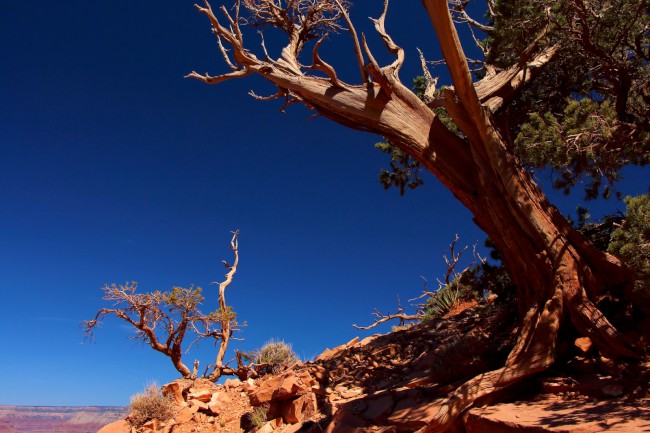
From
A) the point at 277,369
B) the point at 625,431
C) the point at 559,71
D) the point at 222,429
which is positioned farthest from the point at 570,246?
the point at 277,369

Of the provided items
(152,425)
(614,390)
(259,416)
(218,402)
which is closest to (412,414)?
(614,390)

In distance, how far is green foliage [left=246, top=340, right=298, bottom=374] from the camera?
12.8 meters

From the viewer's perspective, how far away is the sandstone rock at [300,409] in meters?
8.07

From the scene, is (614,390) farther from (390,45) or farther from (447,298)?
(447,298)

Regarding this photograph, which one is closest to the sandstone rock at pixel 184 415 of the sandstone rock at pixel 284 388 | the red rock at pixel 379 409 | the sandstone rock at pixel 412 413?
the sandstone rock at pixel 284 388

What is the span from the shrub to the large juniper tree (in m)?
7.39

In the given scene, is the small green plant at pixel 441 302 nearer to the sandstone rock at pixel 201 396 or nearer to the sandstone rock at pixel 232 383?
the sandstone rock at pixel 232 383

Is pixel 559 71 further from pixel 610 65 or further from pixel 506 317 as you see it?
pixel 506 317

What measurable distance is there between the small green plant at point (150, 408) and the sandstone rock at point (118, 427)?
16 centimetres

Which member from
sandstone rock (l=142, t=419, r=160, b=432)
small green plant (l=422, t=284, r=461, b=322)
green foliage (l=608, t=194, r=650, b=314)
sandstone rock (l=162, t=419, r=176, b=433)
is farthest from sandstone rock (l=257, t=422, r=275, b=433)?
green foliage (l=608, t=194, r=650, b=314)

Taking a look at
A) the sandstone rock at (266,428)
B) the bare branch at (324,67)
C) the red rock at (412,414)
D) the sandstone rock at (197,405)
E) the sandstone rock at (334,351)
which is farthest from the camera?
the sandstone rock at (334,351)

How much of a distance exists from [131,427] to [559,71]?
11396mm

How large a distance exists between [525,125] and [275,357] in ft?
30.9

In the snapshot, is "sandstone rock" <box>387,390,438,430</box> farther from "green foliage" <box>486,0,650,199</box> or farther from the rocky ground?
"green foliage" <box>486,0,650,199</box>
